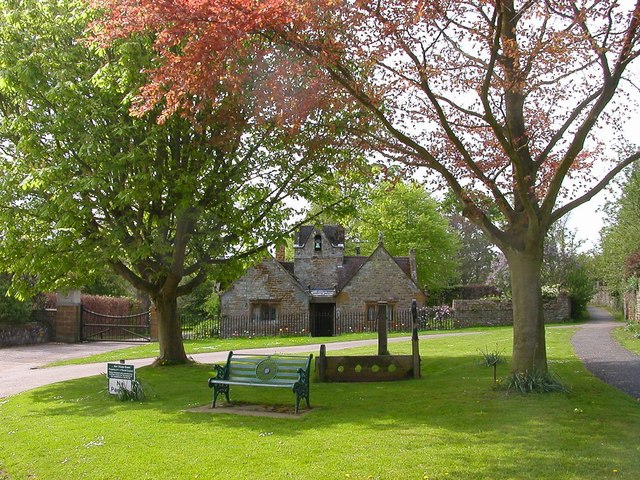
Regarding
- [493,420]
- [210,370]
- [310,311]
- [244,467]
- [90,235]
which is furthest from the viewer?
[310,311]

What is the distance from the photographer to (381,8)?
11.1 m

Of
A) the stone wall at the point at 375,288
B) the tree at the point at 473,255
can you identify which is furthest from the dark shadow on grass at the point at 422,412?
the tree at the point at 473,255

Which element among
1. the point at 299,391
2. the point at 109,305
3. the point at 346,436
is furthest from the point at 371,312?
the point at 346,436

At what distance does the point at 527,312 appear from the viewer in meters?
12.7

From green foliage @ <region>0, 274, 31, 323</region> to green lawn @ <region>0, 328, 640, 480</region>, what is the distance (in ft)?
51.8

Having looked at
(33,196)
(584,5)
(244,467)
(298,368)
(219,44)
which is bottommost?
(244,467)

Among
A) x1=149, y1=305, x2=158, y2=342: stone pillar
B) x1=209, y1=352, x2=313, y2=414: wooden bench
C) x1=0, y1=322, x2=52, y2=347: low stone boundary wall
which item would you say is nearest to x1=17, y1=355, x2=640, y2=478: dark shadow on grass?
x1=209, y1=352, x2=313, y2=414: wooden bench

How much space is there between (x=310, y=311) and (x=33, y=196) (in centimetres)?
2737

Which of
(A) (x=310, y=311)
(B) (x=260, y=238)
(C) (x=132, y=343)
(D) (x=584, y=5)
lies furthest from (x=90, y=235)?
(A) (x=310, y=311)

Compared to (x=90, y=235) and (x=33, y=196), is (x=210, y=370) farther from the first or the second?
(x=33, y=196)

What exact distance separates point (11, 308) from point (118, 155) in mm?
17181

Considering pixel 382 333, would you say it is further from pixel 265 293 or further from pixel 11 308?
pixel 265 293

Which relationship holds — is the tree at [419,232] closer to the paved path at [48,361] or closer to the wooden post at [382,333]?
the paved path at [48,361]

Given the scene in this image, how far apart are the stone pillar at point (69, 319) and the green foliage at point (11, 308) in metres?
1.81
